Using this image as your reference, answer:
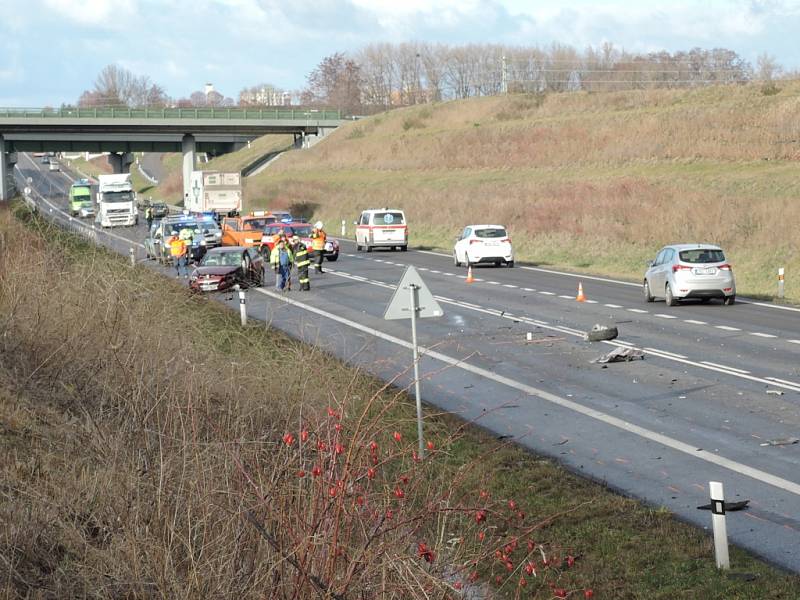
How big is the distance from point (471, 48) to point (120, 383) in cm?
16328

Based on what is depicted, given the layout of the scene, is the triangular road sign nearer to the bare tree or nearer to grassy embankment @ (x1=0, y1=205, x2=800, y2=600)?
grassy embankment @ (x1=0, y1=205, x2=800, y2=600)

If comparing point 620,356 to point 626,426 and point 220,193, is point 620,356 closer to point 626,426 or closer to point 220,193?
point 626,426

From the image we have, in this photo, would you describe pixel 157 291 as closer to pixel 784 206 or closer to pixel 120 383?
pixel 120 383

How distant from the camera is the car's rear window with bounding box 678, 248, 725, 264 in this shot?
97.6ft

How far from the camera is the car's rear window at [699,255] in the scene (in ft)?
97.6

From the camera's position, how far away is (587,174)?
72.3 metres

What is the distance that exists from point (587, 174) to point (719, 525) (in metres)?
64.0

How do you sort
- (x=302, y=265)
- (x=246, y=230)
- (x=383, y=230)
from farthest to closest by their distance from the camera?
1. (x=383, y=230)
2. (x=246, y=230)
3. (x=302, y=265)

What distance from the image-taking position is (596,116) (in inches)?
3588

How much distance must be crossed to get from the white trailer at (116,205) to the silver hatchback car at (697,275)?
52.7 m

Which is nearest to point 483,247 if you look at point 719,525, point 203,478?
point 719,525

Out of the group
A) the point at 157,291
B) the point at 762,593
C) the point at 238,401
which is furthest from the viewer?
the point at 157,291

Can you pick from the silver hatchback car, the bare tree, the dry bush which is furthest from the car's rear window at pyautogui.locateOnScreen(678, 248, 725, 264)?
the bare tree

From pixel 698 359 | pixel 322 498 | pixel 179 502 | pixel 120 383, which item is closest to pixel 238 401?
pixel 120 383
